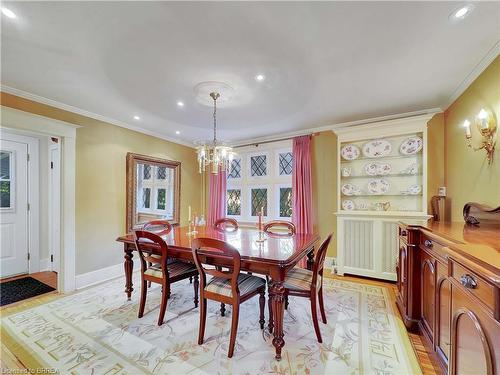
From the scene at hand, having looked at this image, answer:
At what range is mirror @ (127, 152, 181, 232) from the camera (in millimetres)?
3604

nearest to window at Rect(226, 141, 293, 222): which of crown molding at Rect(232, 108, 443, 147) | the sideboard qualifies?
crown molding at Rect(232, 108, 443, 147)

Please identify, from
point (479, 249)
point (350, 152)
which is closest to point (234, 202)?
point (350, 152)

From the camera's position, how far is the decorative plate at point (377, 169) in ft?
10.9

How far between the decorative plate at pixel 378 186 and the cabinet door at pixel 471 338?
231 cm

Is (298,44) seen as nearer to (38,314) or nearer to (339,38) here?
(339,38)

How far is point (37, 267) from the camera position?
365cm

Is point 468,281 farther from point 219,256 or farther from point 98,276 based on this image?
point 98,276

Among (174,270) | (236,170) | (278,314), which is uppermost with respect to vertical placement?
(236,170)

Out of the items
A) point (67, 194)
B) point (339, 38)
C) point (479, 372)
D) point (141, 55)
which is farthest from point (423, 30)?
point (67, 194)

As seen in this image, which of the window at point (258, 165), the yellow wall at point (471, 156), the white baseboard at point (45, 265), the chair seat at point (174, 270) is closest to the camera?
the yellow wall at point (471, 156)

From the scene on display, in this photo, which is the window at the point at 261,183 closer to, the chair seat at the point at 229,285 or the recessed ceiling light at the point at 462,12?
the chair seat at the point at 229,285

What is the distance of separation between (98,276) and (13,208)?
1.77 metres

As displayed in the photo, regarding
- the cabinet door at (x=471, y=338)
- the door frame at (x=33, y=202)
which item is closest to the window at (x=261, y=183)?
the cabinet door at (x=471, y=338)

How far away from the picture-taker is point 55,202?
309 centimetres
